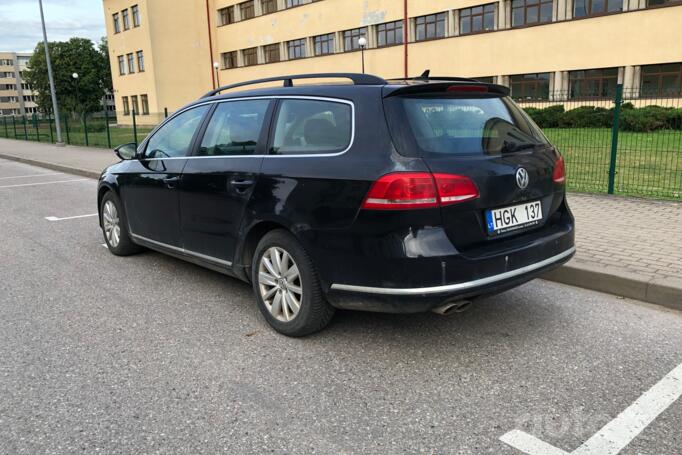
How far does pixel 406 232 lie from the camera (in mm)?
3217

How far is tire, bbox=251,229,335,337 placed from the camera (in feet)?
12.1

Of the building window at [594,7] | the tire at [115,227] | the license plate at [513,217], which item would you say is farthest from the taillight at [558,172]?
the building window at [594,7]

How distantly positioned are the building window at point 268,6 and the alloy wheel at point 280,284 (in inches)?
1637

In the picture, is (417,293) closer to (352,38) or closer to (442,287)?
(442,287)

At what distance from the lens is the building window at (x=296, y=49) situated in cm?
4100

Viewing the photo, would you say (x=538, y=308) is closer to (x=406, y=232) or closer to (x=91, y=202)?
(x=406, y=232)

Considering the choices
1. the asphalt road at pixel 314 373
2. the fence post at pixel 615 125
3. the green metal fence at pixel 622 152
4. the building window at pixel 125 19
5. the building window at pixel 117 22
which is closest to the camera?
the asphalt road at pixel 314 373

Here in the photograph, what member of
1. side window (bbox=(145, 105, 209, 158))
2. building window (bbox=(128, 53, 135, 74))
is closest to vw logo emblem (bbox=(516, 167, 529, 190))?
side window (bbox=(145, 105, 209, 158))

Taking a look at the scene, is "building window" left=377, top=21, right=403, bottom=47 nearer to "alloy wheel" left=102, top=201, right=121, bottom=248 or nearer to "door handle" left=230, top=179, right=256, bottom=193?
"alloy wheel" left=102, top=201, right=121, bottom=248

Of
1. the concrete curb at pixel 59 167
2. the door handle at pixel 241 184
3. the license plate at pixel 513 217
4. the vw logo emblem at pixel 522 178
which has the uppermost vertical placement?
the vw logo emblem at pixel 522 178

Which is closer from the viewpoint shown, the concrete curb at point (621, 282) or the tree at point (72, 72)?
the concrete curb at point (621, 282)

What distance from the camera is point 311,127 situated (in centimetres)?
383

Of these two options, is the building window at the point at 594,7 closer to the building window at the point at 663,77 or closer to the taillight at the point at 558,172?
the building window at the point at 663,77

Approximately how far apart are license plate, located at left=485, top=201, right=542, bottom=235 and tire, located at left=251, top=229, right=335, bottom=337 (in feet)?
3.71
